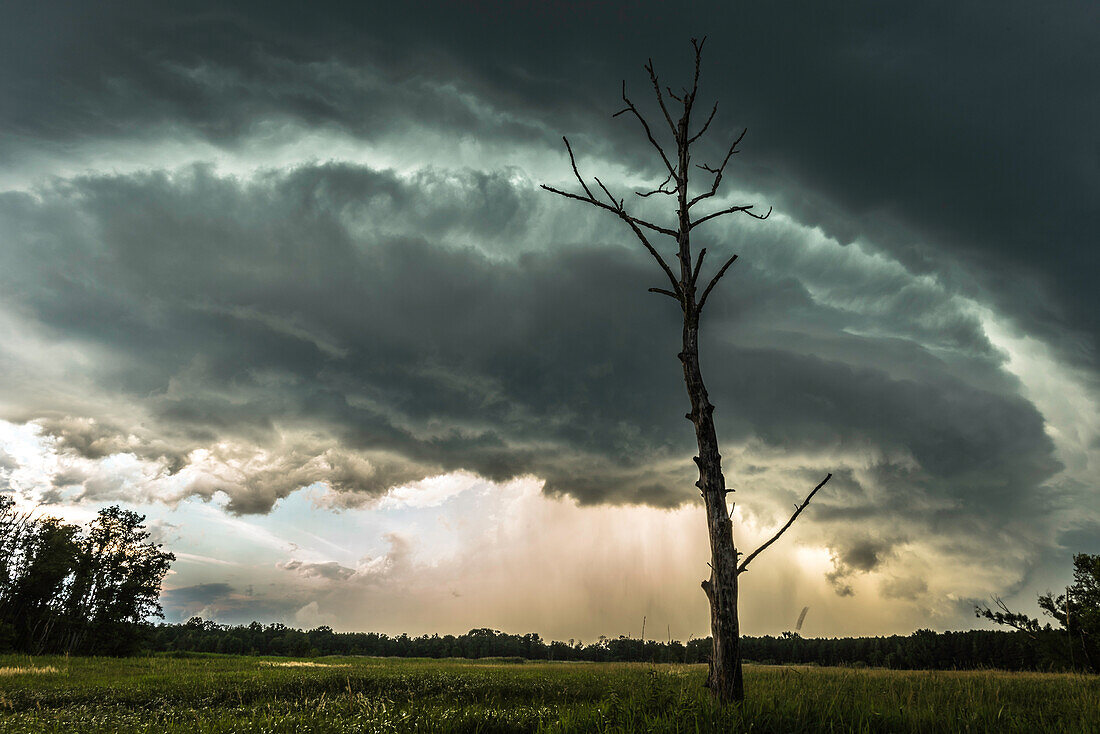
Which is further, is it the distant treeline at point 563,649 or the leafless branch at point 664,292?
the distant treeline at point 563,649

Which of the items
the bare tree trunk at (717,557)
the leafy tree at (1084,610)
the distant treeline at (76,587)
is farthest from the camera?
the distant treeline at (76,587)

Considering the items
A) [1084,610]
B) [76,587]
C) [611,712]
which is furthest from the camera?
[76,587]

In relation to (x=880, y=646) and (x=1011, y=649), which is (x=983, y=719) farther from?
(x=880, y=646)

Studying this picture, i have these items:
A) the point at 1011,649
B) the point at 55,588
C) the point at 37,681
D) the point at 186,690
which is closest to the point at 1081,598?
the point at 186,690

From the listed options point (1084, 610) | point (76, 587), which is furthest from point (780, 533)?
point (76, 587)

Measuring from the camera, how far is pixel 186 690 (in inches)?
762

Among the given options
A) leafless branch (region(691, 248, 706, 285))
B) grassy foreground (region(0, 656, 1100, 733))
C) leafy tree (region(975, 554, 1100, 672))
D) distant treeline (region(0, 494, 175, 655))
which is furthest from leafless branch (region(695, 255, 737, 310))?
distant treeline (region(0, 494, 175, 655))

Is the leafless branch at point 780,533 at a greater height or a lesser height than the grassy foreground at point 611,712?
greater

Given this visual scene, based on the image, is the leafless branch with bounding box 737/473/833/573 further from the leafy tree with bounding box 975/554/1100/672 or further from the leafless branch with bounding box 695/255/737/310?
the leafy tree with bounding box 975/554/1100/672

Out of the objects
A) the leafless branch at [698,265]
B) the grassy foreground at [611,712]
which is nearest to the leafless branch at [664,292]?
the leafless branch at [698,265]

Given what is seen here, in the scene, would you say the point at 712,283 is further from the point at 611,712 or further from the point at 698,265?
the point at 611,712

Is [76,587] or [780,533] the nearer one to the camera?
[780,533]

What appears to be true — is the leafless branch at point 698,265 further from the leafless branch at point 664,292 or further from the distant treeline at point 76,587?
the distant treeline at point 76,587

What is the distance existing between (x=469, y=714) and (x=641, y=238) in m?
9.00
